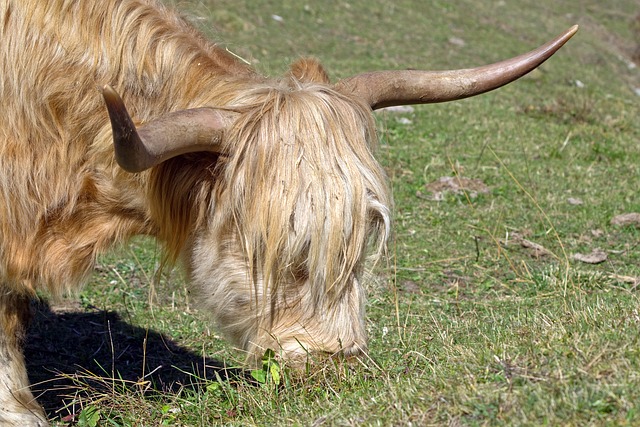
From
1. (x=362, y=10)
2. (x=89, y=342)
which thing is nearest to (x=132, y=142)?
(x=89, y=342)

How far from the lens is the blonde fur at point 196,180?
3668 mm

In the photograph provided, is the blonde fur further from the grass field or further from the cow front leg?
the grass field

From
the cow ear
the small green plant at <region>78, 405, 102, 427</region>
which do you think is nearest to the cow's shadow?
the small green plant at <region>78, 405, 102, 427</region>

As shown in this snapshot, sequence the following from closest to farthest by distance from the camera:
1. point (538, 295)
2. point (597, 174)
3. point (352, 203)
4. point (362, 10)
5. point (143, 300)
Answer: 1. point (352, 203)
2. point (538, 295)
3. point (143, 300)
4. point (597, 174)
5. point (362, 10)

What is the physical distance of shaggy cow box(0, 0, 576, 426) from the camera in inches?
144

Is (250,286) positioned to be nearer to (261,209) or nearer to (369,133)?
(261,209)

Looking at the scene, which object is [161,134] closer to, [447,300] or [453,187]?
[447,300]

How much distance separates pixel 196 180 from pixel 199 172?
1.5 inches

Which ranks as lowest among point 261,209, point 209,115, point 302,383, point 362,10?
point 362,10

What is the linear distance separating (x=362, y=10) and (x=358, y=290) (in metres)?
12.4

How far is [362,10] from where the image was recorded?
15594 millimetres

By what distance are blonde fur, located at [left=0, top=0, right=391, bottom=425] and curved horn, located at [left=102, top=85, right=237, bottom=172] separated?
0.25ft

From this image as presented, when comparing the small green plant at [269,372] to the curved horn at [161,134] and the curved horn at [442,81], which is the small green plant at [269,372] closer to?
the curved horn at [161,134]

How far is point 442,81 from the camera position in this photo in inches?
167
